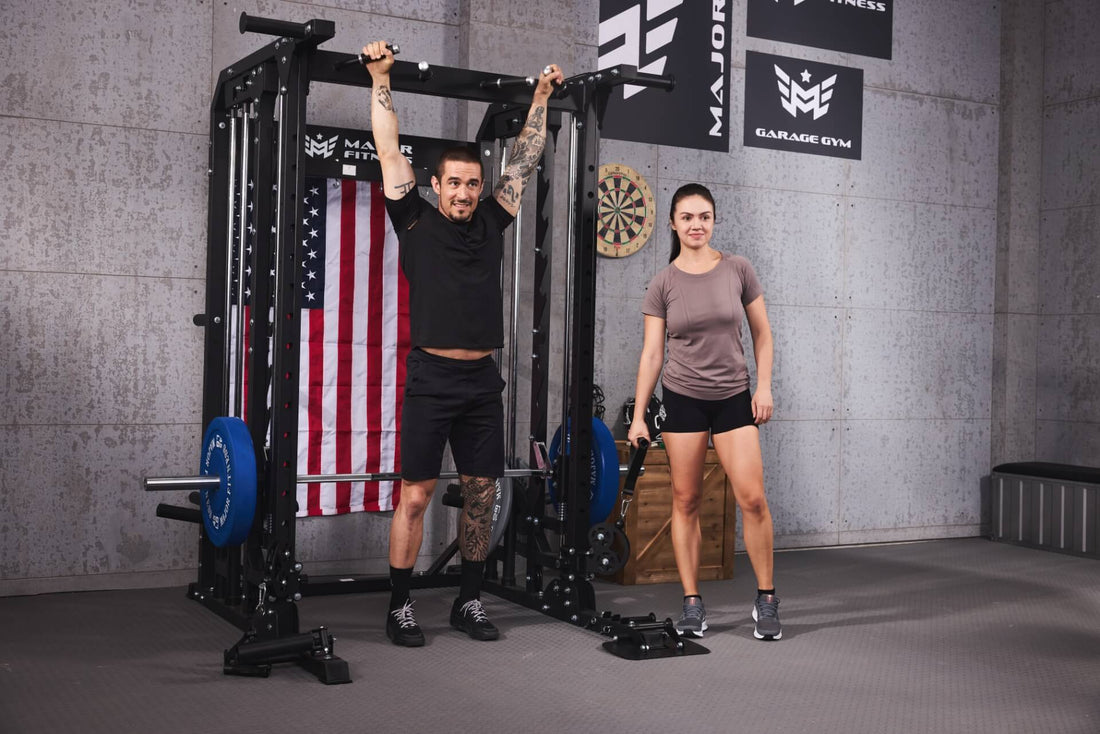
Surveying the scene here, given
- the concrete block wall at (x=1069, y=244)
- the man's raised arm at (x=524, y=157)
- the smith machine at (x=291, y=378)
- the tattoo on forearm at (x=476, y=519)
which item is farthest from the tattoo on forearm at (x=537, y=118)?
the concrete block wall at (x=1069, y=244)

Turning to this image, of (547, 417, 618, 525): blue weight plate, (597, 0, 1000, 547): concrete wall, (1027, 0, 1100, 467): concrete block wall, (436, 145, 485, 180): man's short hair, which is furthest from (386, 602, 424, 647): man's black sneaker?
(1027, 0, 1100, 467): concrete block wall

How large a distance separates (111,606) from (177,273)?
1.41 m

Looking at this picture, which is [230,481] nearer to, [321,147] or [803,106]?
[321,147]

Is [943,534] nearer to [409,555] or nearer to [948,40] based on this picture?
[948,40]

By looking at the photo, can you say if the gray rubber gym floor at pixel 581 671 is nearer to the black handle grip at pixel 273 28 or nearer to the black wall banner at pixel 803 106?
the black handle grip at pixel 273 28

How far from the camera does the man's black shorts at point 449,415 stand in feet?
13.0

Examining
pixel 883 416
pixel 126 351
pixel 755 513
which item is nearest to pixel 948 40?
pixel 883 416

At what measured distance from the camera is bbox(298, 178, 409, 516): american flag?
4.98 meters

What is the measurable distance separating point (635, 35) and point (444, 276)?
8.04ft

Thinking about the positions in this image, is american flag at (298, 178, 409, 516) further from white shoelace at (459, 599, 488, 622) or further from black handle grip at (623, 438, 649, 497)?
black handle grip at (623, 438, 649, 497)

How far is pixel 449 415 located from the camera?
3982mm

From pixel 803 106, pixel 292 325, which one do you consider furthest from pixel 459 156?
pixel 803 106

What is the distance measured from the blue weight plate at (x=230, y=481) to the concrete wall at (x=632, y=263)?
3.22 ft

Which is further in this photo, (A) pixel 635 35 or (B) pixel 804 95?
(B) pixel 804 95
